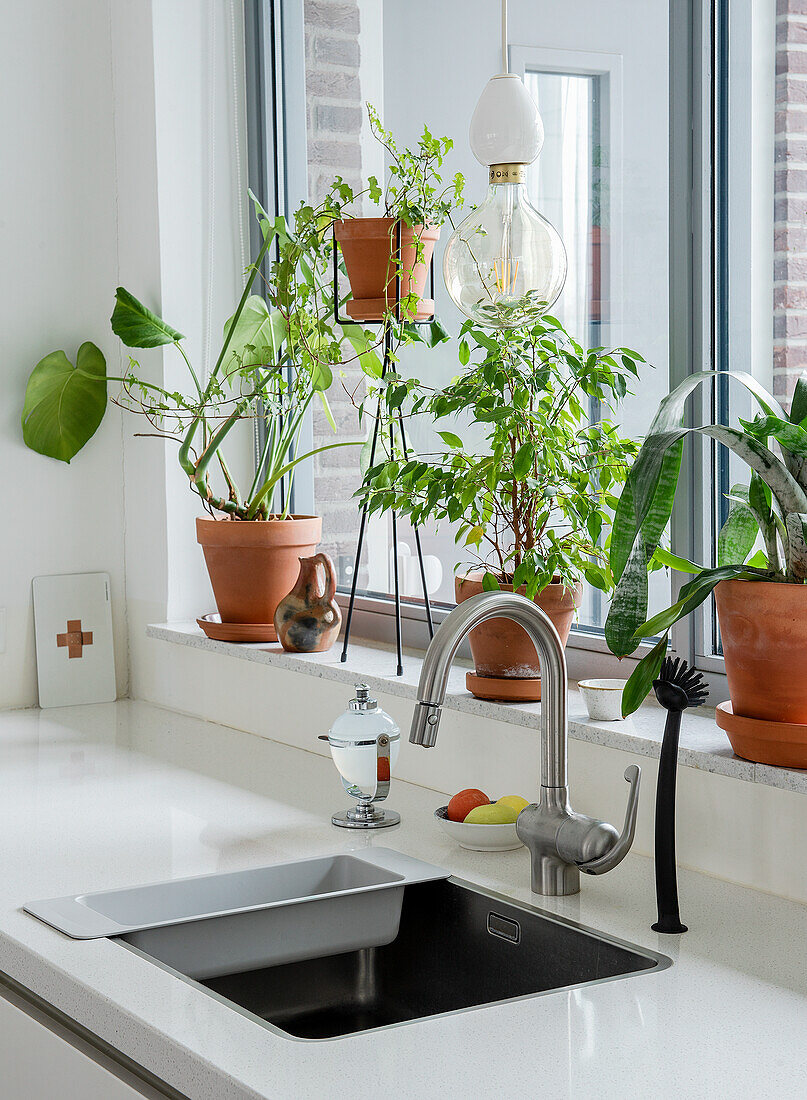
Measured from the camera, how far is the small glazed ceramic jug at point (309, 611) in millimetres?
2178

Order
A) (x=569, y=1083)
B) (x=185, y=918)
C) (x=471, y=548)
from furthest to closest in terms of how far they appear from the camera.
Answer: (x=471, y=548)
(x=185, y=918)
(x=569, y=1083)

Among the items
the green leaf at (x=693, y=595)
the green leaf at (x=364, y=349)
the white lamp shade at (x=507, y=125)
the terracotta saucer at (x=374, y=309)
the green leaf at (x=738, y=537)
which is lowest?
the green leaf at (x=693, y=595)

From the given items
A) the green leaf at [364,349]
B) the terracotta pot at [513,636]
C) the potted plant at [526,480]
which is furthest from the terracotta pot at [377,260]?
the terracotta pot at [513,636]

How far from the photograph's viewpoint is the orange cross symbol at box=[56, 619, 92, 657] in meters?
2.52

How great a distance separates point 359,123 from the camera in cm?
244

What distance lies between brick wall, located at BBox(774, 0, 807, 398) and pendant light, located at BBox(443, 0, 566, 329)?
0.31 metres

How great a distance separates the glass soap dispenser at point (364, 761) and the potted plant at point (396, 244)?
631 millimetres

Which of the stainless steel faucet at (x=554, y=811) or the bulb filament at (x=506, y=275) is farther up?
the bulb filament at (x=506, y=275)

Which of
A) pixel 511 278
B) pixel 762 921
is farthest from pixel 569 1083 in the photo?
pixel 511 278

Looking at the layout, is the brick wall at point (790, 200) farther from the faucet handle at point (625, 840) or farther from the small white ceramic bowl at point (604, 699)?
the faucet handle at point (625, 840)

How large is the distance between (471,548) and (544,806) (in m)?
0.80

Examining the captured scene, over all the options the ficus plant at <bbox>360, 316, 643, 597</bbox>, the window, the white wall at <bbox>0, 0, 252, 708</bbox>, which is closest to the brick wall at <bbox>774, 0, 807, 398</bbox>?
the window

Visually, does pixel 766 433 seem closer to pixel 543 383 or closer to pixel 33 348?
pixel 543 383

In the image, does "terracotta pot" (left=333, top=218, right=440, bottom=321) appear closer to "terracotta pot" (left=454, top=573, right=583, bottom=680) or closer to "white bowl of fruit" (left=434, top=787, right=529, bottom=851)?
"terracotta pot" (left=454, top=573, right=583, bottom=680)
